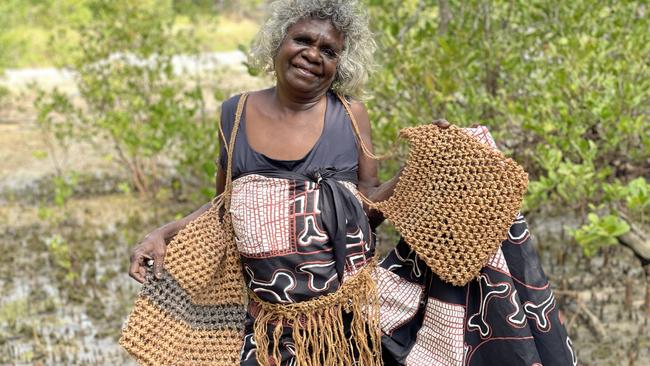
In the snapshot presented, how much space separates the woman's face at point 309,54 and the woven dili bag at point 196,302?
0.22m

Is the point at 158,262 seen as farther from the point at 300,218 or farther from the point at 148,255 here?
the point at 300,218

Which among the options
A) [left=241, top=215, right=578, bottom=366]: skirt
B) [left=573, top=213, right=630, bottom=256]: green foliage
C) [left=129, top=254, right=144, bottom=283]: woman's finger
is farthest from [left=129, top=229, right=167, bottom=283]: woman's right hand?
[left=573, top=213, right=630, bottom=256]: green foliage

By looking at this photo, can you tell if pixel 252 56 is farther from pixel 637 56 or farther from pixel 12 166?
pixel 12 166

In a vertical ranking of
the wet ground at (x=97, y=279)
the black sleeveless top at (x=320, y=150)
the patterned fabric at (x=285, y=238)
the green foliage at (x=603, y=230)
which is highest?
the black sleeveless top at (x=320, y=150)

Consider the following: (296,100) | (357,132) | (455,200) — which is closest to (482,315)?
(455,200)

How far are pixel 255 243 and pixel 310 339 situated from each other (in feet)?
1.01

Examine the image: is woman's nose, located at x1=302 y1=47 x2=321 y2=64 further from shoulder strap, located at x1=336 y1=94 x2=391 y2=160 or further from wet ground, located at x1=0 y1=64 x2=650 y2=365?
wet ground, located at x1=0 y1=64 x2=650 y2=365

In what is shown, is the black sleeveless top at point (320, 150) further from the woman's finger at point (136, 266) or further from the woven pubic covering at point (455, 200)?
the woman's finger at point (136, 266)

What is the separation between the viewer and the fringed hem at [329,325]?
2.27m

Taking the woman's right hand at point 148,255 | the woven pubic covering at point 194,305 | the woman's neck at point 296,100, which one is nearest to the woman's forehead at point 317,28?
the woman's neck at point 296,100

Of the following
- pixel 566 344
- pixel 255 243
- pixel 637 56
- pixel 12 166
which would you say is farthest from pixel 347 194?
pixel 12 166

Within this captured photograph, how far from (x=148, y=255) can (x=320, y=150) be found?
0.56 m

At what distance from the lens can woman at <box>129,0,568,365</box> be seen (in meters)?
2.21

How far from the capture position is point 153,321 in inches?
90.8
